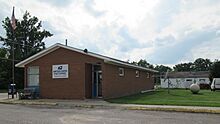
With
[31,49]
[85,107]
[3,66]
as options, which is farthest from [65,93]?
[31,49]

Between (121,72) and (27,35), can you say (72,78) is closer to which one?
(121,72)

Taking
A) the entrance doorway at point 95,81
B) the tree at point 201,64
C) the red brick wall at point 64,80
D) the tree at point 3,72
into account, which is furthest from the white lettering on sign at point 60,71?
the tree at point 201,64

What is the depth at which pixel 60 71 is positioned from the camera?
81.9 ft

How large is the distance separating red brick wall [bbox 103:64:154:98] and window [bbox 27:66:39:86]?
6381 mm

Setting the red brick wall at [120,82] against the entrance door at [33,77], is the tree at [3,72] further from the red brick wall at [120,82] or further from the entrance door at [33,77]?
the entrance door at [33,77]

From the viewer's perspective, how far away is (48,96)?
1003 inches

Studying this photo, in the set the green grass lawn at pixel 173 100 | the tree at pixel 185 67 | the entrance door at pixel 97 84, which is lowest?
the green grass lawn at pixel 173 100

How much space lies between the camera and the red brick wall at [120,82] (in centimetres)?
2412

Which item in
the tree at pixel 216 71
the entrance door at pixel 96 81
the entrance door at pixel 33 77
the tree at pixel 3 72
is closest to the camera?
the entrance door at pixel 96 81

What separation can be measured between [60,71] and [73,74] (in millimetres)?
1295

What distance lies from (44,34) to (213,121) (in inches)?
2328

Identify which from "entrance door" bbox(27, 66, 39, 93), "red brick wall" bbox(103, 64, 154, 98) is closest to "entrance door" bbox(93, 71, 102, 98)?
"red brick wall" bbox(103, 64, 154, 98)

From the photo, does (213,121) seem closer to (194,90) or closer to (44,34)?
(194,90)

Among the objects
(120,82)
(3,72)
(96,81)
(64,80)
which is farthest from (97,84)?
(3,72)
